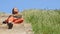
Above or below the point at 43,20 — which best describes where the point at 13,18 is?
above

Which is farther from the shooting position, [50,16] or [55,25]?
[50,16]

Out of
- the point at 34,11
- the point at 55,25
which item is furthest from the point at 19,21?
the point at 34,11

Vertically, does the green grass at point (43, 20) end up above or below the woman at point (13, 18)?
below

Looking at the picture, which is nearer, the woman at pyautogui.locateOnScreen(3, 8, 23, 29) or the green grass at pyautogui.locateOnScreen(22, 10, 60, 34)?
the woman at pyautogui.locateOnScreen(3, 8, 23, 29)

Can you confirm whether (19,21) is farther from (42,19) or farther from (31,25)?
(42,19)

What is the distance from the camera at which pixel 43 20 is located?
41.8ft

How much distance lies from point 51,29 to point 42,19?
126 centimetres

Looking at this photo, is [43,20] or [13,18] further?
[43,20]

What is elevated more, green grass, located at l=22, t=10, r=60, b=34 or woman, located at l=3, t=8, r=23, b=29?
woman, located at l=3, t=8, r=23, b=29

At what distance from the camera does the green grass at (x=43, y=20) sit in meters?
11.5

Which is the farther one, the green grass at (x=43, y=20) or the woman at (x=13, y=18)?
the green grass at (x=43, y=20)

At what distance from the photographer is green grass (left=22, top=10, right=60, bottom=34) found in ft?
37.8

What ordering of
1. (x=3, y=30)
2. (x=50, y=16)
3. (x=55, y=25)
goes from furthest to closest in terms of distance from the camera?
1. (x=50, y=16)
2. (x=55, y=25)
3. (x=3, y=30)

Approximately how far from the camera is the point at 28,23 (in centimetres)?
1230
